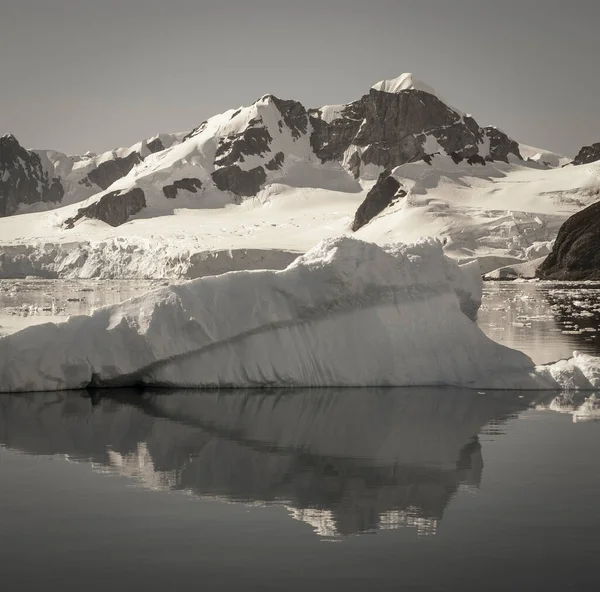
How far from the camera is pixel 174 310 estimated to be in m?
13.4

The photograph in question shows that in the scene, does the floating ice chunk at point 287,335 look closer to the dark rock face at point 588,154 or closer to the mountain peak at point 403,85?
the dark rock face at point 588,154

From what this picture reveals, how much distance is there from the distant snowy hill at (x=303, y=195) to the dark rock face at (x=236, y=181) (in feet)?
0.72

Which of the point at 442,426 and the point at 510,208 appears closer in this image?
the point at 442,426

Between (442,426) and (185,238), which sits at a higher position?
(185,238)

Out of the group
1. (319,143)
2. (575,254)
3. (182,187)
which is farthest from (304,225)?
(319,143)

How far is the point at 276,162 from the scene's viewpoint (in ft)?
497

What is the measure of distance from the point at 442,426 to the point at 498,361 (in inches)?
143

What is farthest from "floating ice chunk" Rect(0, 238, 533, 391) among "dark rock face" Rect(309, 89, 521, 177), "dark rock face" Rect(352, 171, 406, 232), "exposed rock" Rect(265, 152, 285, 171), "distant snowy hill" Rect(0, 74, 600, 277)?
"exposed rock" Rect(265, 152, 285, 171)

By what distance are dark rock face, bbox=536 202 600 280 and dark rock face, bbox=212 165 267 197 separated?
7447 cm

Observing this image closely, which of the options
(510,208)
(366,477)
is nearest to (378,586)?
(366,477)

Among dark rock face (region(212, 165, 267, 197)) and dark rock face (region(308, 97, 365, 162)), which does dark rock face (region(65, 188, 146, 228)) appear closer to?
dark rock face (region(212, 165, 267, 197))

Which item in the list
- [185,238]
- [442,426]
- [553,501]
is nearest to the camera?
[553,501]

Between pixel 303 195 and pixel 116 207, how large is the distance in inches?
1126

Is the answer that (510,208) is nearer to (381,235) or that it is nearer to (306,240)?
(381,235)
